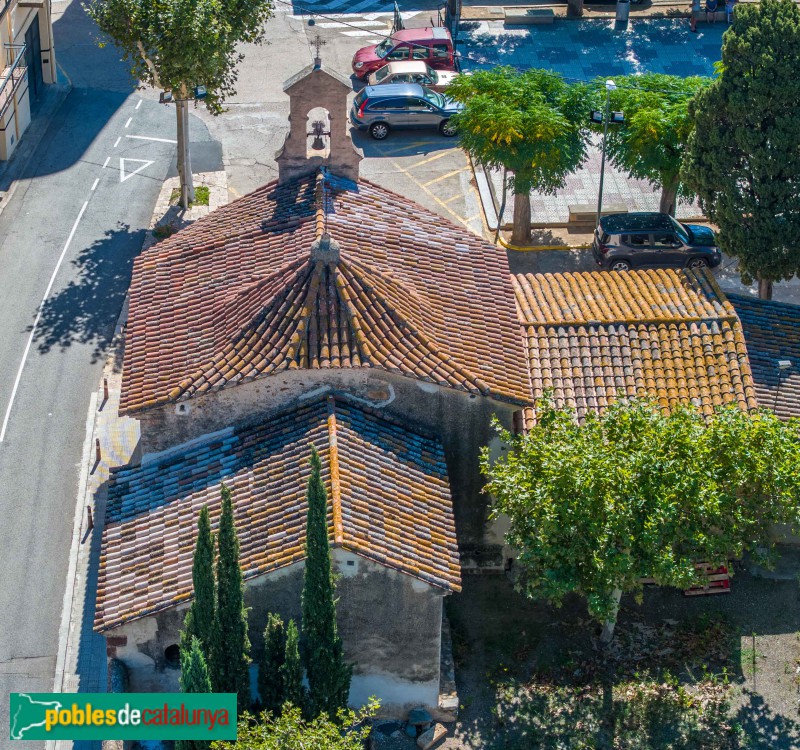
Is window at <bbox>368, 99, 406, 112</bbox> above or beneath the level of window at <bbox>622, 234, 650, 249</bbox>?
above

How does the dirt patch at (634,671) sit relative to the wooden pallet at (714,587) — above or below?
below

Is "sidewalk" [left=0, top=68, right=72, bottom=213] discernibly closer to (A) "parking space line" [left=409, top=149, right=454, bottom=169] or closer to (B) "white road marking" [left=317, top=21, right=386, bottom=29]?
(B) "white road marking" [left=317, top=21, right=386, bottom=29]

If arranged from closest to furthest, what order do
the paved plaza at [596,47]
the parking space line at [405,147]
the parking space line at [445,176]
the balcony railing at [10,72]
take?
the balcony railing at [10,72] < the parking space line at [445,176] < the parking space line at [405,147] < the paved plaza at [596,47]

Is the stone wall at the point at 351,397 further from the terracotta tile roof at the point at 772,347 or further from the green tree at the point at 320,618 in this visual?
the terracotta tile roof at the point at 772,347

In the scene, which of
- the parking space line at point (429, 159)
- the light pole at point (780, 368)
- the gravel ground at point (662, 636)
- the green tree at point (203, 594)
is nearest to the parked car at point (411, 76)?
the parking space line at point (429, 159)

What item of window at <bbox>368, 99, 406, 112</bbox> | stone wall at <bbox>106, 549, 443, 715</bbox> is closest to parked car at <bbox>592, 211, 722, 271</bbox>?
window at <bbox>368, 99, 406, 112</bbox>

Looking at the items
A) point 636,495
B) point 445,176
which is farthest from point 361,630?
point 445,176
